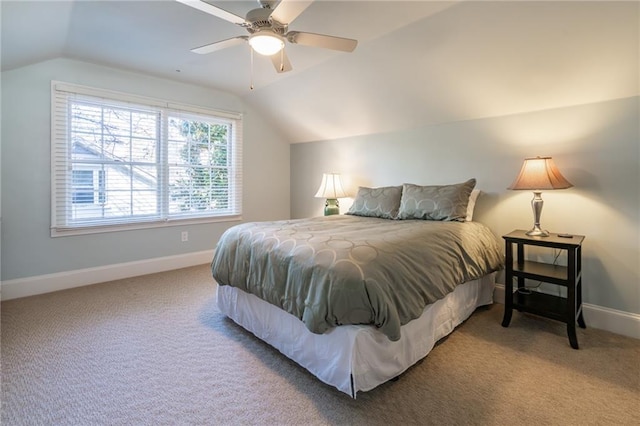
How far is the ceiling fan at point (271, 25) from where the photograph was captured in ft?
5.69

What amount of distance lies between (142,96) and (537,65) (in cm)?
405

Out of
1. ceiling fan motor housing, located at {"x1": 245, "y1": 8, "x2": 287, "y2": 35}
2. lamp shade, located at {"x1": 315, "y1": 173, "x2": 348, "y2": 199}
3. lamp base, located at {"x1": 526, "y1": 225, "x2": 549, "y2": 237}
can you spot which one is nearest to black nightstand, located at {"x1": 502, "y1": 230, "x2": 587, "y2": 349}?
lamp base, located at {"x1": 526, "y1": 225, "x2": 549, "y2": 237}

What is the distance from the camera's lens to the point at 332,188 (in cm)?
420

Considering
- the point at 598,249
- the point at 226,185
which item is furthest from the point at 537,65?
the point at 226,185

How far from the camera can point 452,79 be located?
2.88 metres

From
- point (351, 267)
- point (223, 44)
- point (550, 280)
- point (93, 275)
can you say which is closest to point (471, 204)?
→ point (550, 280)

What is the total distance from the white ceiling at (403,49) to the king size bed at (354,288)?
1170 mm

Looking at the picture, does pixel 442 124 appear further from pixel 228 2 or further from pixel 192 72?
pixel 192 72

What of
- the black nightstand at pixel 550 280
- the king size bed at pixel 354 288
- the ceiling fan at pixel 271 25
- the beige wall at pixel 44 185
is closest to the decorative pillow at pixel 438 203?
the king size bed at pixel 354 288

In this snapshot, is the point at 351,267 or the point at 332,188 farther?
the point at 332,188

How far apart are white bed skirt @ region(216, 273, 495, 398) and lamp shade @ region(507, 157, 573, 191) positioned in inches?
35.9

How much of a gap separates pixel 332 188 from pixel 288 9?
2595mm

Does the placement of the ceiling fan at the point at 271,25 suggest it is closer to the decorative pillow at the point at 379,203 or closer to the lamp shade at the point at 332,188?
the decorative pillow at the point at 379,203

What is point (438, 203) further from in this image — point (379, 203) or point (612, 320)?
point (612, 320)
